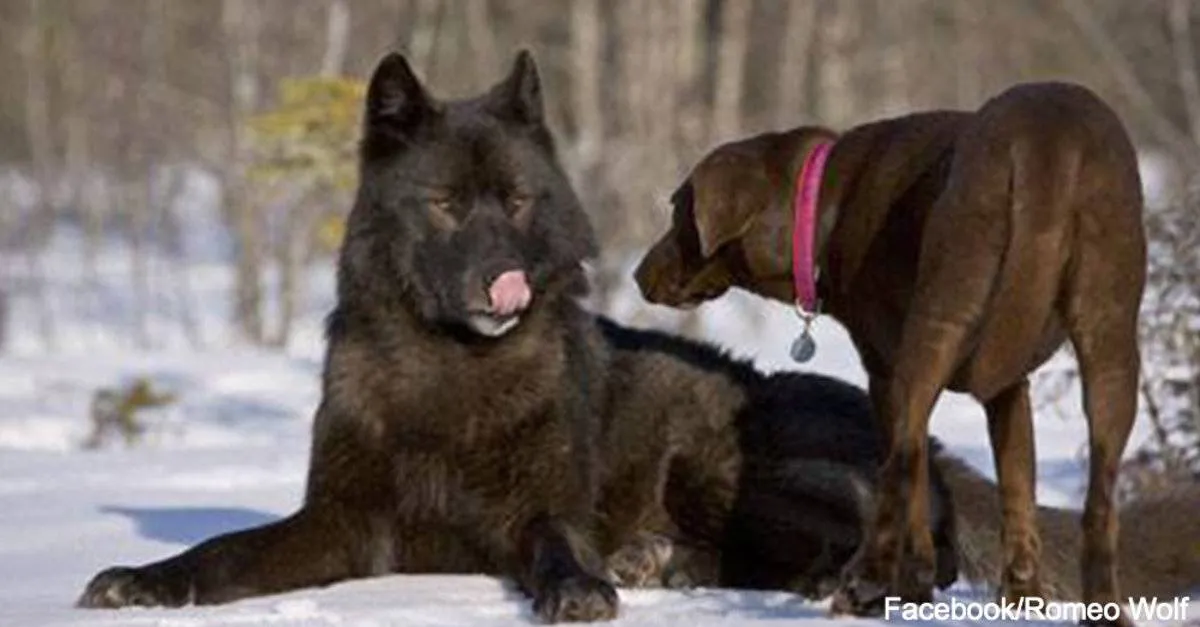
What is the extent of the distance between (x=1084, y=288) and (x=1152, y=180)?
22.7m

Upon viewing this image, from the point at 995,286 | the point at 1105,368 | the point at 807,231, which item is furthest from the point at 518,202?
the point at 1105,368

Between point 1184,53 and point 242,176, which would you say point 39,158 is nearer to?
point 242,176

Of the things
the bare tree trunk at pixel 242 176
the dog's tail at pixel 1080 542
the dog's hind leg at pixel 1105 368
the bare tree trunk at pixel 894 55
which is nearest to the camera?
the dog's hind leg at pixel 1105 368

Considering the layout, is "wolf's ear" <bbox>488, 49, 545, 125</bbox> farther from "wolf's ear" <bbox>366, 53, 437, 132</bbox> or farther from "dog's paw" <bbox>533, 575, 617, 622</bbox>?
"dog's paw" <bbox>533, 575, 617, 622</bbox>

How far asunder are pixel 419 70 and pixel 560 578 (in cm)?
1824

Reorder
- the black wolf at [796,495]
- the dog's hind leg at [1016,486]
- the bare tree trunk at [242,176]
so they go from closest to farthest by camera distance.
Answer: the dog's hind leg at [1016,486], the black wolf at [796,495], the bare tree trunk at [242,176]

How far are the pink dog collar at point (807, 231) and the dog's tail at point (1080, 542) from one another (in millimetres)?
771

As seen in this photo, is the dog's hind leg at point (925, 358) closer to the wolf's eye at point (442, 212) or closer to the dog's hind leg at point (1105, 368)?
the dog's hind leg at point (1105, 368)

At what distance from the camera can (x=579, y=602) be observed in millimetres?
5863

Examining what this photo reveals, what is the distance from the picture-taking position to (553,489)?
6.72 metres

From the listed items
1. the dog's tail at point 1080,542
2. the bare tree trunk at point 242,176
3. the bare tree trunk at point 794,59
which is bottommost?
the dog's tail at point 1080,542

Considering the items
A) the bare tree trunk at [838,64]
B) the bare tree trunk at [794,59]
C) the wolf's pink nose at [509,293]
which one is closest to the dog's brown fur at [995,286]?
the wolf's pink nose at [509,293]

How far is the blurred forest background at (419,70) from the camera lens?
20.7 metres

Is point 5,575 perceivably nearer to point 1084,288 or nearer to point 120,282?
point 1084,288
